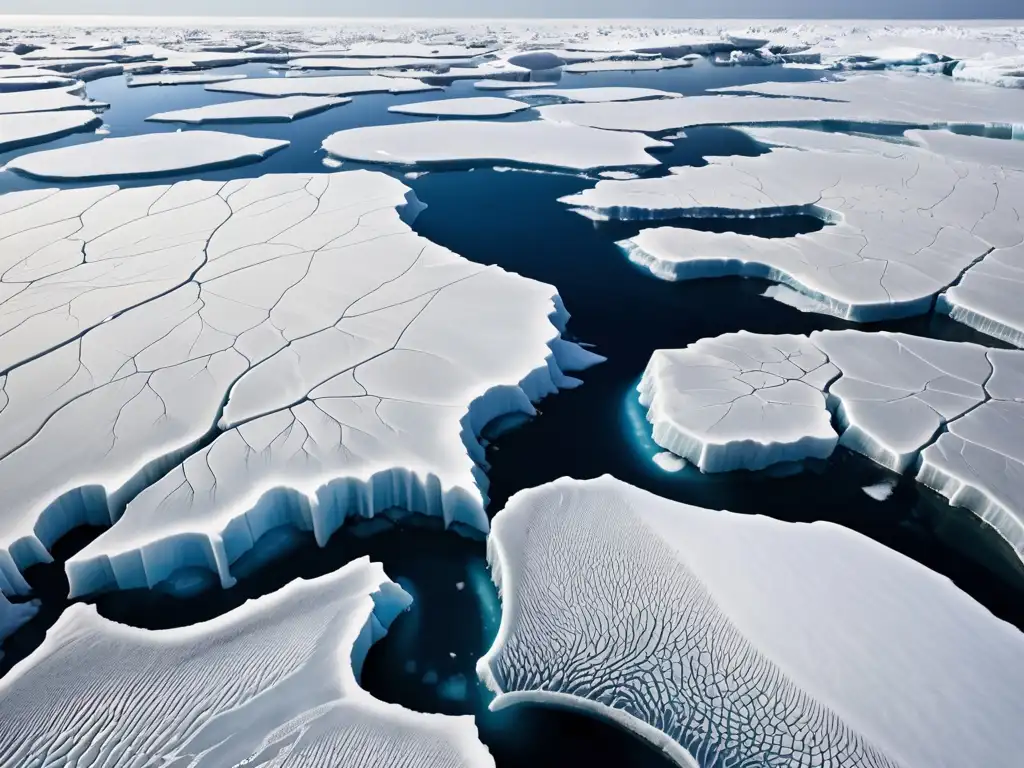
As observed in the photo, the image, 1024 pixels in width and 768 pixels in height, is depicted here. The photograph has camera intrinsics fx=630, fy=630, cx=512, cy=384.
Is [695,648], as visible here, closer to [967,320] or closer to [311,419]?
[311,419]

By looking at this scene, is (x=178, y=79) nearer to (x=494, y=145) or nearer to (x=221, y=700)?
(x=494, y=145)

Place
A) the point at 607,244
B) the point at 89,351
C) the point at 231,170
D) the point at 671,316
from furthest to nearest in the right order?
the point at 231,170 < the point at 607,244 < the point at 671,316 < the point at 89,351

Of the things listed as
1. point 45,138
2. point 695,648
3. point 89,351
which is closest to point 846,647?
point 695,648

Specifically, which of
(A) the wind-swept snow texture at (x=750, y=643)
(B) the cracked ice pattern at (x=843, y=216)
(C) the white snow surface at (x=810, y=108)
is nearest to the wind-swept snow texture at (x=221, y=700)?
(A) the wind-swept snow texture at (x=750, y=643)

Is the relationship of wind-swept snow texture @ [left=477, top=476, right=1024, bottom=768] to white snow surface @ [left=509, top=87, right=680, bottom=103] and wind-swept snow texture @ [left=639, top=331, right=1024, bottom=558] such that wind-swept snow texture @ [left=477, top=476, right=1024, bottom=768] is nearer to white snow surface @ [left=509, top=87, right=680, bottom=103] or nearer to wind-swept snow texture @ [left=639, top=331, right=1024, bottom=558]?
wind-swept snow texture @ [left=639, top=331, right=1024, bottom=558]

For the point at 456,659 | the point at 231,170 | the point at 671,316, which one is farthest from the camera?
the point at 231,170

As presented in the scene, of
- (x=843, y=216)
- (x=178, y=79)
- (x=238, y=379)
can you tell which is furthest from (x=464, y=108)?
(x=238, y=379)

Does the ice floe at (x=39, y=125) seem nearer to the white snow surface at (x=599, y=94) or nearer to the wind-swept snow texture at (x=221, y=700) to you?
the white snow surface at (x=599, y=94)
